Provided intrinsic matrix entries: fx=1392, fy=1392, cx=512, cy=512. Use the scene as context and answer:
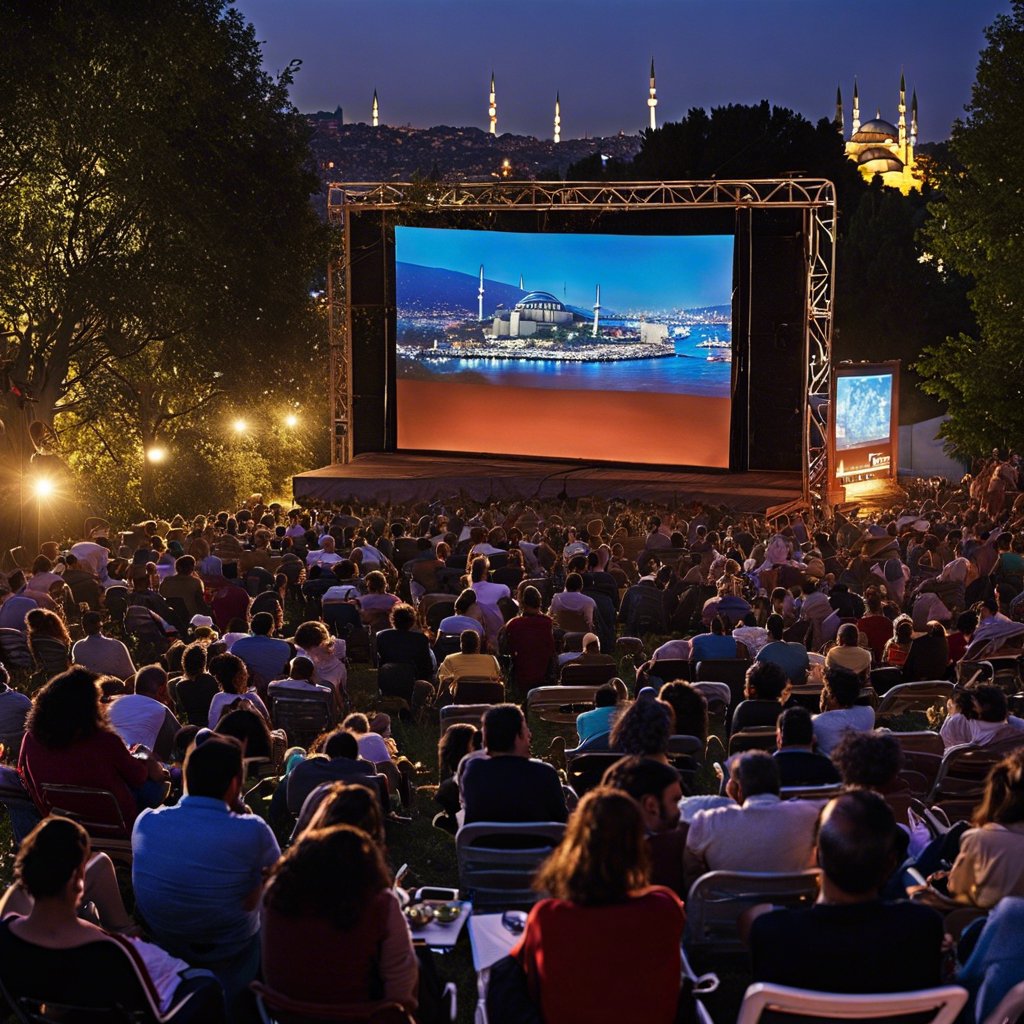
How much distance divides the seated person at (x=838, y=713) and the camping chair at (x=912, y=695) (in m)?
1.09

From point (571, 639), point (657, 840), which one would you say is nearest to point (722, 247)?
point (571, 639)

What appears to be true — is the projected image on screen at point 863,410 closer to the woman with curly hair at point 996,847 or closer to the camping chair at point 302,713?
the camping chair at point 302,713

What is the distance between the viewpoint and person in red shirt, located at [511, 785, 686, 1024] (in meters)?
3.61

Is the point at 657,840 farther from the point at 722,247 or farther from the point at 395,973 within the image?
the point at 722,247

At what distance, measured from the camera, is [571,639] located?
11.1 metres

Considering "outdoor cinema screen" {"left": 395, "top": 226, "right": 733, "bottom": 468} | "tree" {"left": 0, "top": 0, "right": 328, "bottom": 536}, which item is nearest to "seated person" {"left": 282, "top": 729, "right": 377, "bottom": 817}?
"tree" {"left": 0, "top": 0, "right": 328, "bottom": 536}

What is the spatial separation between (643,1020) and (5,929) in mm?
1801

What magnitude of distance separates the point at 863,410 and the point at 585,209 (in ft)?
22.8

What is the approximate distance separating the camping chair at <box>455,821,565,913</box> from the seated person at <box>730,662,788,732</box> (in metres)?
2.47

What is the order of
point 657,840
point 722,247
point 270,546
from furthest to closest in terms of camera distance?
point 722,247, point 270,546, point 657,840

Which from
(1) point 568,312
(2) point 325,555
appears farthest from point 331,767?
(1) point 568,312

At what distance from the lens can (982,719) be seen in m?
6.76

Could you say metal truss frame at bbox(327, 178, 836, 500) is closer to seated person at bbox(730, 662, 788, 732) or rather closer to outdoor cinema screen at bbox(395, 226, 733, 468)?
outdoor cinema screen at bbox(395, 226, 733, 468)

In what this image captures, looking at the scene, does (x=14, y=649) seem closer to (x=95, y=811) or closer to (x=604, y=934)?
(x=95, y=811)
